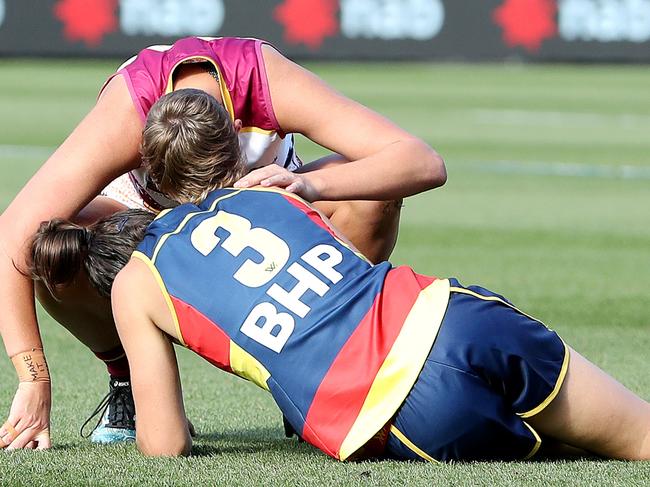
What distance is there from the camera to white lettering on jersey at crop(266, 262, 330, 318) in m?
3.14

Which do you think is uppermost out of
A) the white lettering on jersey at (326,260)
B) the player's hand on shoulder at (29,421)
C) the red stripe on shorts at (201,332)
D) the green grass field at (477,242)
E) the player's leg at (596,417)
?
the white lettering on jersey at (326,260)

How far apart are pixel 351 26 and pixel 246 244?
2027cm

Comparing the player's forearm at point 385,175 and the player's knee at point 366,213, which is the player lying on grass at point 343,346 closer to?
the player's forearm at point 385,175

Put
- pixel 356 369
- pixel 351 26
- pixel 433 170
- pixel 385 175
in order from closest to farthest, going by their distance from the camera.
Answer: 1. pixel 356 369
2. pixel 385 175
3. pixel 433 170
4. pixel 351 26

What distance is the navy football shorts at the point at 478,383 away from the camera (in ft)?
10.2

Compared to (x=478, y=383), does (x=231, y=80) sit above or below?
above

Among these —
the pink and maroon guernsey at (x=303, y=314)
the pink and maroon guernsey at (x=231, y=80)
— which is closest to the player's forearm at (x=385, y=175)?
the pink and maroon guernsey at (x=231, y=80)

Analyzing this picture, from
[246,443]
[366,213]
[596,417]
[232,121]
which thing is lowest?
[246,443]

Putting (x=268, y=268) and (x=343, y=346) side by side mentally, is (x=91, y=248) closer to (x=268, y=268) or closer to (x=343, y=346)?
(x=268, y=268)

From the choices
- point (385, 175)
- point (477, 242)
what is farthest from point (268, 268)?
point (477, 242)

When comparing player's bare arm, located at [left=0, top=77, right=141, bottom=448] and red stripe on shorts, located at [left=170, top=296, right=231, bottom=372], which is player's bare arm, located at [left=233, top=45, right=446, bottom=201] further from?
red stripe on shorts, located at [left=170, top=296, right=231, bottom=372]

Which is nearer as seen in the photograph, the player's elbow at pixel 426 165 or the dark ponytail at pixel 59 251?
the dark ponytail at pixel 59 251

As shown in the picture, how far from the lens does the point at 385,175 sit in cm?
370

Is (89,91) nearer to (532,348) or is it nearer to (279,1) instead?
(279,1)
